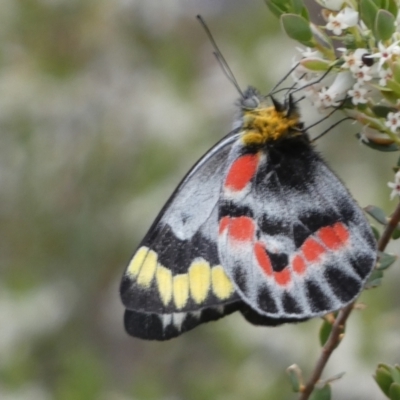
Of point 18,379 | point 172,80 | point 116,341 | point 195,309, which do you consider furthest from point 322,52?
point 116,341

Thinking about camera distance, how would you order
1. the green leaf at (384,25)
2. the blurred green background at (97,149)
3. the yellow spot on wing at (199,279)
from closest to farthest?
the green leaf at (384,25), the yellow spot on wing at (199,279), the blurred green background at (97,149)

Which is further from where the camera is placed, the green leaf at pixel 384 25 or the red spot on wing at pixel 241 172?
the red spot on wing at pixel 241 172

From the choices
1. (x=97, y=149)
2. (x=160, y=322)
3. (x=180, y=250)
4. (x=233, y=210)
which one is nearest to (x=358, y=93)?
(x=233, y=210)

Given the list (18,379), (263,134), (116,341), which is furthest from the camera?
(116,341)

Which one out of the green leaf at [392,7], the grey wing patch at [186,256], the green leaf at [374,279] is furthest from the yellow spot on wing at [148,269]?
the green leaf at [392,7]

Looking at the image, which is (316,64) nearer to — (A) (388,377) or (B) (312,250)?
(B) (312,250)

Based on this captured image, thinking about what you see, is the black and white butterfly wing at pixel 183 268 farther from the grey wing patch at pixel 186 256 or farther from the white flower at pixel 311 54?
the white flower at pixel 311 54

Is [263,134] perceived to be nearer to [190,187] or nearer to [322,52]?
[190,187]
